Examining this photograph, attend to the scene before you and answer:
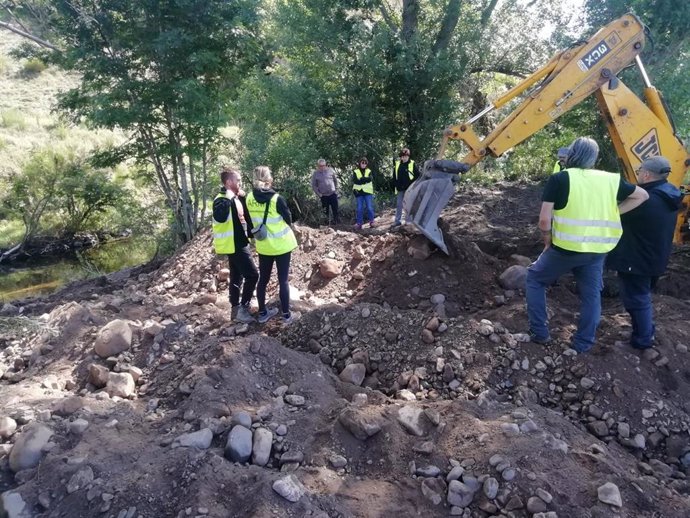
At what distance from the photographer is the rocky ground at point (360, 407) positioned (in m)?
2.96

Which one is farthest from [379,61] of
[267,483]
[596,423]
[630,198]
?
[267,483]

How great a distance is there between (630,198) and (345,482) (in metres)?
3.16

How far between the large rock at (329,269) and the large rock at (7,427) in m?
3.96

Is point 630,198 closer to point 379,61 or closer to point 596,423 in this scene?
point 596,423

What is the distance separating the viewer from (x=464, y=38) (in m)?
12.3

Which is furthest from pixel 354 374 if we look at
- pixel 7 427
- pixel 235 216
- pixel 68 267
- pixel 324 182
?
pixel 68 267

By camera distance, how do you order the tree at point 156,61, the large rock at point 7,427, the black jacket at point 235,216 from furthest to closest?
the tree at point 156,61
the black jacket at point 235,216
the large rock at point 7,427

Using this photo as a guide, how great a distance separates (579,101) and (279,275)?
3904 mm

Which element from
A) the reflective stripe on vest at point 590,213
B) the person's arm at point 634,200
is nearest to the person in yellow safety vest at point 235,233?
the reflective stripe on vest at point 590,213

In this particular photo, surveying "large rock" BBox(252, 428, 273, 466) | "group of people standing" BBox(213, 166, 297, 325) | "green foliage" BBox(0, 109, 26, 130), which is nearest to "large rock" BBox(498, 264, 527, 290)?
"group of people standing" BBox(213, 166, 297, 325)

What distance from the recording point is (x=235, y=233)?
5438 millimetres

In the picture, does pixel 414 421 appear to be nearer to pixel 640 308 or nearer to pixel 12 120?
pixel 640 308

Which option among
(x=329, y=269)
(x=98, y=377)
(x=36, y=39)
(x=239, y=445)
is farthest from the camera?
(x=36, y=39)

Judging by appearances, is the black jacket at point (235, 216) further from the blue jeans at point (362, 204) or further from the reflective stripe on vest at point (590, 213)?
the blue jeans at point (362, 204)
